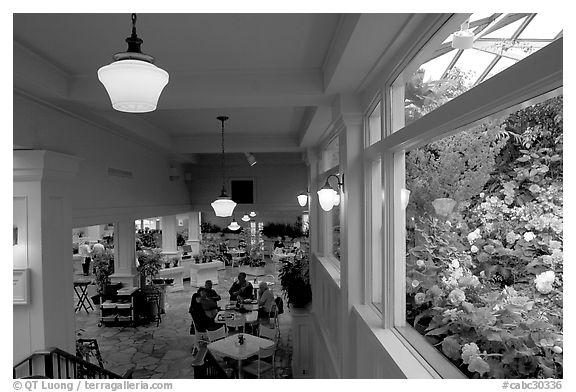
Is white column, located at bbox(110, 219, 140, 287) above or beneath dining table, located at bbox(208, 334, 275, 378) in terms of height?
above

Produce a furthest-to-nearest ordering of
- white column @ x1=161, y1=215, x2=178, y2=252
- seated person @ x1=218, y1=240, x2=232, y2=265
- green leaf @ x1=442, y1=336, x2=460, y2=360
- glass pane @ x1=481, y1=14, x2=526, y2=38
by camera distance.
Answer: seated person @ x1=218, y1=240, x2=232, y2=265 → white column @ x1=161, y1=215, x2=178, y2=252 → green leaf @ x1=442, y1=336, x2=460, y2=360 → glass pane @ x1=481, y1=14, x2=526, y2=38

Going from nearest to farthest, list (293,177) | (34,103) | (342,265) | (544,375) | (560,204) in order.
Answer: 1. (560,204)
2. (544,375)
3. (34,103)
4. (342,265)
5. (293,177)

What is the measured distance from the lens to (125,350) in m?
8.09

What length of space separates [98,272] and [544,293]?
1125 cm

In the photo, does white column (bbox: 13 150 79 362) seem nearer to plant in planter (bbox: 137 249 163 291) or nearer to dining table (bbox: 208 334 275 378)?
dining table (bbox: 208 334 275 378)

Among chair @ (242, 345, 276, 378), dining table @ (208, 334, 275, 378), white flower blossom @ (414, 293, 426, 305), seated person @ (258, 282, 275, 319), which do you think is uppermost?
white flower blossom @ (414, 293, 426, 305)

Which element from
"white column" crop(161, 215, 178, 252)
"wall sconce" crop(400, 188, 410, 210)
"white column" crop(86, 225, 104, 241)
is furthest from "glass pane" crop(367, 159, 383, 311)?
"white column" crop(86, 225, 104, 241)

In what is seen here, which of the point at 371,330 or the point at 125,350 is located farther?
the point at 125,350

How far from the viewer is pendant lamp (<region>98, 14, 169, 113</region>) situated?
1737 millimetres

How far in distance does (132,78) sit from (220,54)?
1.90 metres

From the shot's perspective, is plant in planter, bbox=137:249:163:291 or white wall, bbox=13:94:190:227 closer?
white wall, bbox=13:94:190:227

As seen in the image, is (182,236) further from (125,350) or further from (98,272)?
(125,350)

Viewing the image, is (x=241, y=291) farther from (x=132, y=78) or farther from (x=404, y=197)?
(x=132, y=78)
